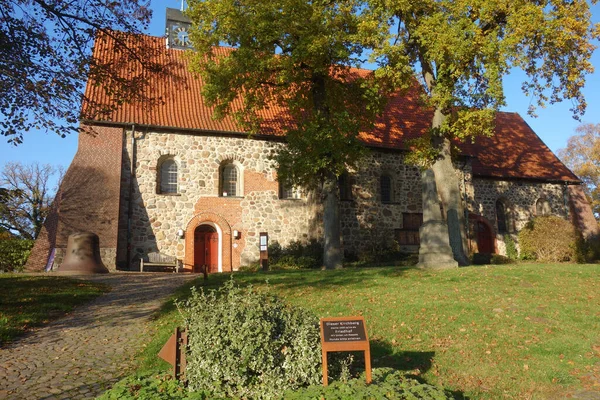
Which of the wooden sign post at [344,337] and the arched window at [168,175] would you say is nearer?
the wooden sign post at [344,337]

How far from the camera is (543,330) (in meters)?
7.72

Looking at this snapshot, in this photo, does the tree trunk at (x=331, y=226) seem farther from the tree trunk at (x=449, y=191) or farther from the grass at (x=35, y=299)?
the grass at (x=35, y=299)

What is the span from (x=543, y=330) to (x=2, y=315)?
975cm

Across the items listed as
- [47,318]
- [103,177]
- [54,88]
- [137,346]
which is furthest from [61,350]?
[103,177]

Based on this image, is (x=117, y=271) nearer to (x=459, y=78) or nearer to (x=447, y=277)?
(x=447, y=277)

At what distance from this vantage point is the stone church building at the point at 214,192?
58.5 ft

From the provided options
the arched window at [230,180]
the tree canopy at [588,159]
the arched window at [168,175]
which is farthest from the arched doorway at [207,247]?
the tree canopy at [588,159]

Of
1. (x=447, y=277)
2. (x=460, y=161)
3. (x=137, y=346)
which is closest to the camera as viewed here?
(x=137, y=346)

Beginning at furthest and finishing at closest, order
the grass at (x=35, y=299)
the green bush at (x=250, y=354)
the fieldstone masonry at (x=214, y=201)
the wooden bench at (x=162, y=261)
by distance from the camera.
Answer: the wooden bench at (x=162, y=261) → the fieldstone masonry at (x=214, y=201) → the grass at (x=35, y=299) → the green bush at (x=250, y=354)

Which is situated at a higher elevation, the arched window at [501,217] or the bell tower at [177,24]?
the bell tower at [177,24]

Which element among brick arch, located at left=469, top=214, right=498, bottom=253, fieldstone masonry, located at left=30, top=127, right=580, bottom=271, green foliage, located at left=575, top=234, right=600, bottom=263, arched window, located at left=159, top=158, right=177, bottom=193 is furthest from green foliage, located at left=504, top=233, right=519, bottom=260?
arched window, located at left=159, top=158, right=177, bottom=193

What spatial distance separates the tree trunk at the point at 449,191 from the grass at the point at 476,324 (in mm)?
3205

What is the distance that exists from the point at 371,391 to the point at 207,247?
15.9 meters

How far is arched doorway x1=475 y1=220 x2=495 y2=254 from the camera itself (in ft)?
81.0
